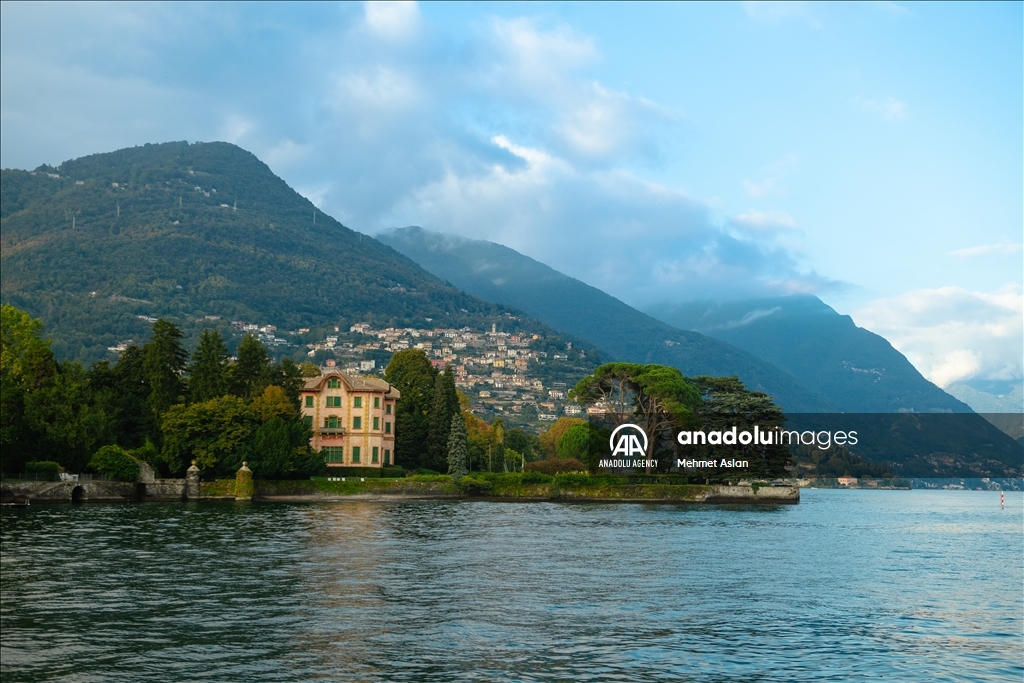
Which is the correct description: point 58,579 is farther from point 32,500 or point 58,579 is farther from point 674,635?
point 32,500

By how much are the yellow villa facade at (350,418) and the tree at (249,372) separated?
431cm

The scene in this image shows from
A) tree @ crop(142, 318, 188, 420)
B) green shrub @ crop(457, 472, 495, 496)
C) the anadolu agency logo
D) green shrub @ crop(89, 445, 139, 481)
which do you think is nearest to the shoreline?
green shrub @ crop(457, 472, 495, 496)

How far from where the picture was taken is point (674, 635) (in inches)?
902

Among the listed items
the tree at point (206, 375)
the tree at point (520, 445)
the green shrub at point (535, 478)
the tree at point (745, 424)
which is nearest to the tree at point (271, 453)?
the tree at point (206, 375)

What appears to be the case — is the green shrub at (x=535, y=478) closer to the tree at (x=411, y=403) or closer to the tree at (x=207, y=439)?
the tree at (x=411, y=403)

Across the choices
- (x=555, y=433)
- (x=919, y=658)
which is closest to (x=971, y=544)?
(x=919, y=658)

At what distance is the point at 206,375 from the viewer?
287 feet

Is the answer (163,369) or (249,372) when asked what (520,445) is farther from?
(163,369)

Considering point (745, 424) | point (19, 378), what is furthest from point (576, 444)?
point (19, 378)

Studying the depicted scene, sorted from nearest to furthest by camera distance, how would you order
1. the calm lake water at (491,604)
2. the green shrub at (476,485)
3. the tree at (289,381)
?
the calm lake water at (491,604) → the green shrub at (476,485) → the tree at (289,381)

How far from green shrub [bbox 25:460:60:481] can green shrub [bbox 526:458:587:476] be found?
4052 cm

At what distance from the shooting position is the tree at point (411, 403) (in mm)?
97250

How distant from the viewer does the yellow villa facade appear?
92812 millimetres

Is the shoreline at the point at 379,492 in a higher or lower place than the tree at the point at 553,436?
lower
